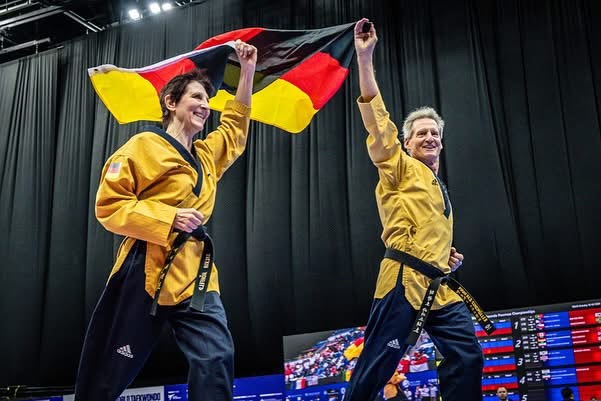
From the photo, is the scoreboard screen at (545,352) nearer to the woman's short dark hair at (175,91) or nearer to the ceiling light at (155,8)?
the woman's short dark hair at (175,91)

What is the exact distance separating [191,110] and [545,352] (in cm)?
453

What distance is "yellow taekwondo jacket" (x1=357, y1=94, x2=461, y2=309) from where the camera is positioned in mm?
2611

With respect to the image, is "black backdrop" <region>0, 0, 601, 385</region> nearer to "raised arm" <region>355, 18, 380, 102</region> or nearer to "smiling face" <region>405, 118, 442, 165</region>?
"smiling face" <region>405, 118, 442, 165</region>

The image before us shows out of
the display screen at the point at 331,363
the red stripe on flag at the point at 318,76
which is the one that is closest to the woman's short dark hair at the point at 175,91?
the red stripe on flag at the point at 318,76

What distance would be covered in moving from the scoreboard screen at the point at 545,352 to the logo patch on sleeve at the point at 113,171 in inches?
182

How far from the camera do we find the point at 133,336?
2.07 metres

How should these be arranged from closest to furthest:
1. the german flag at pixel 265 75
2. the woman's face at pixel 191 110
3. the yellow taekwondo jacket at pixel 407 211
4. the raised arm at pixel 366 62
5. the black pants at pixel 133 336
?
the black pants at pixel 133 336 < the woman's face at pixel 191 110 < the yellow taekwondo jacket at pixel 407 211 < the raised arm at pixel 366 62 < the german flag at pixel 265 75

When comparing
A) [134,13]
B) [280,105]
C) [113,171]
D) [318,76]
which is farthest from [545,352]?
[134,13]

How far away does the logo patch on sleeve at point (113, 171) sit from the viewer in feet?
7.09

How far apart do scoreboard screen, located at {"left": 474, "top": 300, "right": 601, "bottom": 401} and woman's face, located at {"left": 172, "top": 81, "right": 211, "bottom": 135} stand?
14.3 ft

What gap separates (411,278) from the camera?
2574mm

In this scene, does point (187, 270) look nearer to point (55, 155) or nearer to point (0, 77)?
point (55, 155)

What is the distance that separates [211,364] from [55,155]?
25.4 ft

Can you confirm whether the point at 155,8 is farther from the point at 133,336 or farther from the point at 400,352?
the point at 133,336
